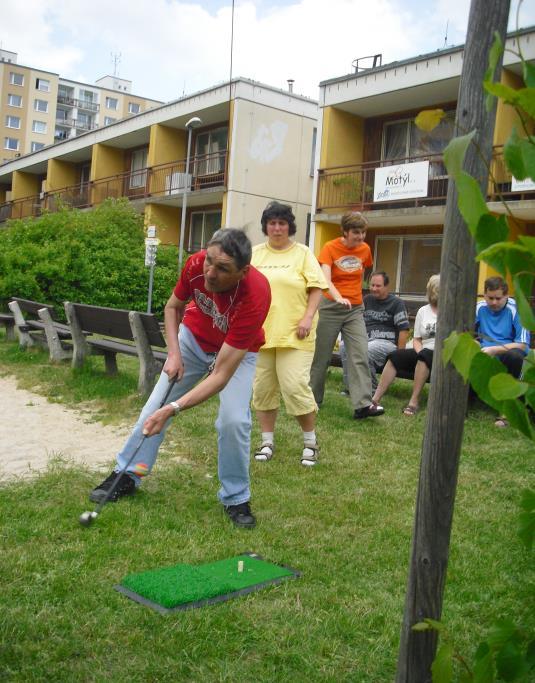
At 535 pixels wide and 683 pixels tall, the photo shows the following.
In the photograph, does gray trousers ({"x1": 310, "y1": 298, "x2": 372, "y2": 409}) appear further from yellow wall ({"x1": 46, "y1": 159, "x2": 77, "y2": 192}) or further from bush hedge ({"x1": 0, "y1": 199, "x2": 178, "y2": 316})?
yellow wall ({"x1": 46, "y1": 159, "x2": 77, "y2": 192})

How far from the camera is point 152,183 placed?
26203 mm

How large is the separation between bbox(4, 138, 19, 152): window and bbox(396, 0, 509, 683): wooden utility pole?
8876 centimetres

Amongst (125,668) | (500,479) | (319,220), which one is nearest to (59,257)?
(319,220)

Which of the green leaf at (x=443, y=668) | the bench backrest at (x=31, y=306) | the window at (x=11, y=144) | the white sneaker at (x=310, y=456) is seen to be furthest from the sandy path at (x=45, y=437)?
the window at (x=11, y=144)

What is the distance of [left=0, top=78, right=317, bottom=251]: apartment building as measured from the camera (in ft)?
72.8

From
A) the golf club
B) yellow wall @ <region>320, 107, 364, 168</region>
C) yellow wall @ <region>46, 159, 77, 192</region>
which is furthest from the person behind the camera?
yellow wall @ <region>46, 159, 77, 192</region>

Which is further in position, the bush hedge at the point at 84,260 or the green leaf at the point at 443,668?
the bush hedge at the point at 84,260

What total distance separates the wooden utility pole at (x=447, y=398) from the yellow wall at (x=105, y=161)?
29458mm

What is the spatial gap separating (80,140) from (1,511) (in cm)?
2953

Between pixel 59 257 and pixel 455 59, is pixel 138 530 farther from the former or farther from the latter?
pixel 455 59

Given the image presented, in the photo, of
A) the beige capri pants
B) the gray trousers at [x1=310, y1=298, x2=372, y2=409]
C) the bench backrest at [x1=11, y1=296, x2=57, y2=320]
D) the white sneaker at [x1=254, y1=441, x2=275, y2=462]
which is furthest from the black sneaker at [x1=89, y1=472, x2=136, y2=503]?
the bench backrest at [x1=11, y1=296, x2=57, y2=320]

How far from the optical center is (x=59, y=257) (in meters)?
Answer: 13.9

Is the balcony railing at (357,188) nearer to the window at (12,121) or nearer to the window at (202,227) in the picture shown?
the window at (202,227)

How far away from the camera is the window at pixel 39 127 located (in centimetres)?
8594
